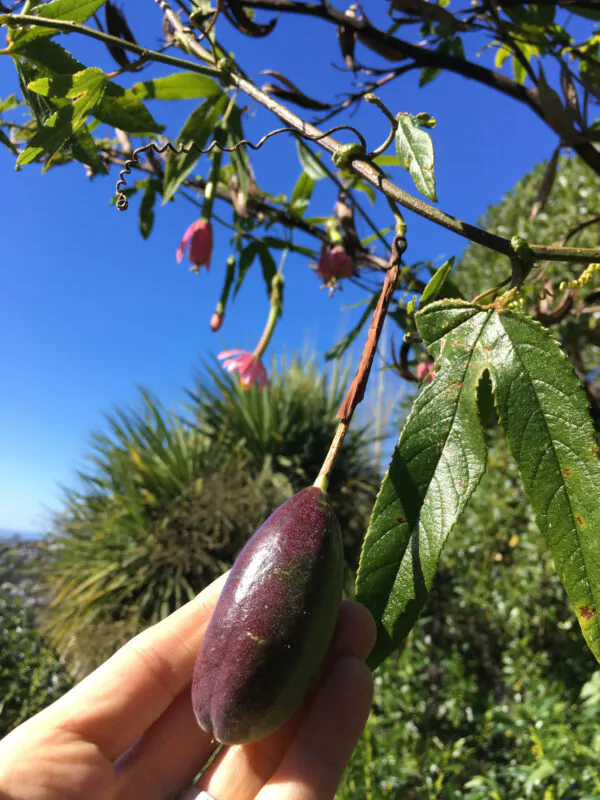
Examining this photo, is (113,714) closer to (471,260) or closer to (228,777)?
(228,777)

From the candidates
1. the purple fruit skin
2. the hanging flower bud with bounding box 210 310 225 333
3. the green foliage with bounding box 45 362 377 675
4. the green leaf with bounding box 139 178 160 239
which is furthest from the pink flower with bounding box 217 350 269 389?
the green foliage with bounding box 45 362 377 675

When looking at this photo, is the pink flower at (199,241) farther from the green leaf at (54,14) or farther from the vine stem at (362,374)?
the vine stem at (362,374)

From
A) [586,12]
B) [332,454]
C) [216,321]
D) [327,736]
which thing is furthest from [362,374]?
[586,12]

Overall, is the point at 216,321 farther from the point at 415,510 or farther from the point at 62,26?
the point at 415,510

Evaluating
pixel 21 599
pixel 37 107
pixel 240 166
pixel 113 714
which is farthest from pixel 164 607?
pixel 37 107

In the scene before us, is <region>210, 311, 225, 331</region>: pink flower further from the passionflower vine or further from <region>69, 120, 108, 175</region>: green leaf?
<region>69, 120, 108, 175</region>: green leaf
